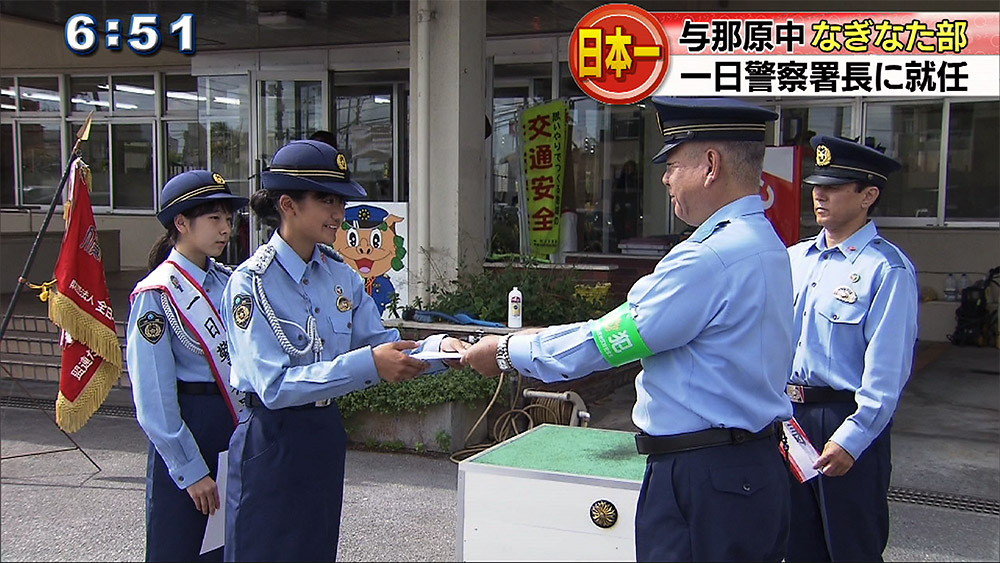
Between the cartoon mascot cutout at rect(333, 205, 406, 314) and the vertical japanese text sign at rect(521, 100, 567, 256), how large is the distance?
2072mm

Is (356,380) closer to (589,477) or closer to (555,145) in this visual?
Answer: (589,477)

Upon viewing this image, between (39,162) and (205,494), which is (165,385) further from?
(39,162)

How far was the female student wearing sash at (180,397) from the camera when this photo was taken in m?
3.04

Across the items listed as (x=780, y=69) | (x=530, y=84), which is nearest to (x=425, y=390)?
(x=780, y=69)

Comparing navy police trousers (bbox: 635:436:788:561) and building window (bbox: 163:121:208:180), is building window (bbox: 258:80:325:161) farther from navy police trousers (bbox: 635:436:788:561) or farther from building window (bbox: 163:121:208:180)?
navy police trousers (bbox: 635:436:788:561)

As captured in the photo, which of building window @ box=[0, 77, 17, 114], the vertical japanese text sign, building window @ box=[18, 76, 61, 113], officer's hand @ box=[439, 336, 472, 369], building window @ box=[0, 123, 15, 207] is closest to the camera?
officer's hand @ box=[439, 336, 472, 369]

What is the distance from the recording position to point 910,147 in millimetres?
11508

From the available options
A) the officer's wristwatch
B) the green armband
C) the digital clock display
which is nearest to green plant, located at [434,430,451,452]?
the officer's wristwatch

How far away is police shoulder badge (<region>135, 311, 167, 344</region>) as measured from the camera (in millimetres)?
3107

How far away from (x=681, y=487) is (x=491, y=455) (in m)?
1.10

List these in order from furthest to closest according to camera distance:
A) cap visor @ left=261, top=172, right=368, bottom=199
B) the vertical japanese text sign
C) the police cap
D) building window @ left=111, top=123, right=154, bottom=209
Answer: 1. building window @ left=111, top=123, right=154, bottom=209
2. the vertical japanese text sign
3. cap visor @ left=261, top=172, right=368, bottom=199
4. the police cap

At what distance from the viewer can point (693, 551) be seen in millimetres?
2334

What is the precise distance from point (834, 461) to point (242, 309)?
2025 millimetres

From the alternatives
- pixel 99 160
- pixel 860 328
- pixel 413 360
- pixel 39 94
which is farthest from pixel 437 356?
pixel 39 94
